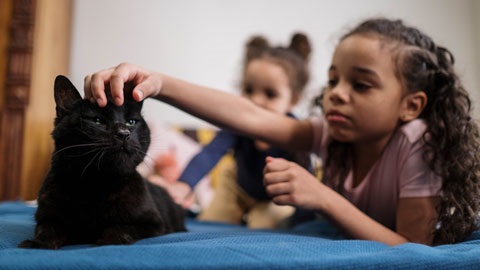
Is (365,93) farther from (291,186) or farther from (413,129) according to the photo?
(291,186)

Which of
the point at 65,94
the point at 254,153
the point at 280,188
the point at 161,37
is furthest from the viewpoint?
the point at 161,37

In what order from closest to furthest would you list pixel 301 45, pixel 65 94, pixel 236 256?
pixel 236 256 < pixel 65 94 < pixel 301 45

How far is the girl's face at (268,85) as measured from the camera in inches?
73.4

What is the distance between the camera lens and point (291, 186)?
33.8 inches

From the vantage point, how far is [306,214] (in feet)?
4.96

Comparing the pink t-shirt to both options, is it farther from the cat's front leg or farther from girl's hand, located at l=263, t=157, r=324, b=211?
the cat's front leg

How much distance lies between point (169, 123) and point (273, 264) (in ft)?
6.76

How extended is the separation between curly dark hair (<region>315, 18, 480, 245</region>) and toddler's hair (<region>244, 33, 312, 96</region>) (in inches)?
32.4

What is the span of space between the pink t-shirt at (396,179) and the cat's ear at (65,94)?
72 cm

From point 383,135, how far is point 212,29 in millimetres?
1930

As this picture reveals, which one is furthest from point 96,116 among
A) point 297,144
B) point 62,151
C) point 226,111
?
point 297,144

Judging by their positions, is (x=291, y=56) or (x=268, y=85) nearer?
(x=268, y=85)

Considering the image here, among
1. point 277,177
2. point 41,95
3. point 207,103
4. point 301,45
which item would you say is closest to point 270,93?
point 301,45

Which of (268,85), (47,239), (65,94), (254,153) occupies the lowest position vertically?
(254,153)
